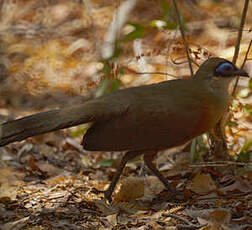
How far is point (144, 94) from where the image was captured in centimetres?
378

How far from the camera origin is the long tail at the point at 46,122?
134 inches

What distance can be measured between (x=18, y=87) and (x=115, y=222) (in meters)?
3.59

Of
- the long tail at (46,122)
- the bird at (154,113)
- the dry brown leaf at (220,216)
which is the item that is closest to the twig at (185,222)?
the dry brown leaf at (220,216)

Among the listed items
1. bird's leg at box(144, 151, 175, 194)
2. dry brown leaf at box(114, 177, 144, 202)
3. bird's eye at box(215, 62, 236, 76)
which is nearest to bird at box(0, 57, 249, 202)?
bird's eye at box(215, 62, 236, 76)

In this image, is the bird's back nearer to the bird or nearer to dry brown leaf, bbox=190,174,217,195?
the bird

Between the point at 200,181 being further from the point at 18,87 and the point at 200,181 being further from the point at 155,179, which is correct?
the point at 18,87

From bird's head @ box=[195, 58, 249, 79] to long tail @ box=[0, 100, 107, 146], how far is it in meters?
0.83

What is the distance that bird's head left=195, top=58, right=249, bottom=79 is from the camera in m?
3.82

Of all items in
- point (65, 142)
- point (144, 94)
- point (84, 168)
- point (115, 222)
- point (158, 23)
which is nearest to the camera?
point (115, 222)

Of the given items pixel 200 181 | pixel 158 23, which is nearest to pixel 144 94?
pixel 200 181

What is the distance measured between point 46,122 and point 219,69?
134 cm

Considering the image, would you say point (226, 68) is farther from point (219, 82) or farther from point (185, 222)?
point (185, 222)

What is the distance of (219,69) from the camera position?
12.6 ft

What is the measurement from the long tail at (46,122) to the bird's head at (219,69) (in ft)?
2.72
